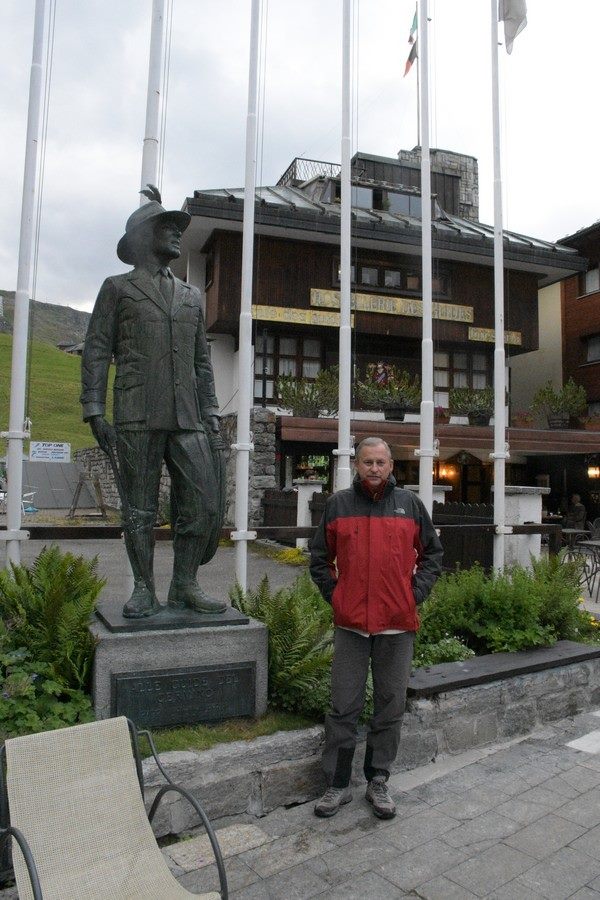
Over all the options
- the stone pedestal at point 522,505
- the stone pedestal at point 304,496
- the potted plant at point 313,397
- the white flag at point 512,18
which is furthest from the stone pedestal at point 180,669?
the potted plant at point 313,397

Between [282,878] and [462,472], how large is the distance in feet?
72.3

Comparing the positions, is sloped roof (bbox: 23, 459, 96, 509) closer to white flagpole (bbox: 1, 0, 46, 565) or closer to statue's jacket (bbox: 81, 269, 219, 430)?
white flagpole (bbox: 1, 0, 46, 565)

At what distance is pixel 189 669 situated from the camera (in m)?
4.38

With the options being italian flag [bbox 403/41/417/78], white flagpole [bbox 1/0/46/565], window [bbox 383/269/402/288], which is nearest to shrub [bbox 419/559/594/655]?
white flagpole [bbox 1/0/46/565]

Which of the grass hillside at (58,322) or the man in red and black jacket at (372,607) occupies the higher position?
the grass hillside at (58,322)

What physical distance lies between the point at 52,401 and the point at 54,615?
174 feet

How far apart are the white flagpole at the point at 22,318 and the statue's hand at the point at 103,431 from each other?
5.92 ft

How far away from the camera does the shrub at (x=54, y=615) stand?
423 centimetres

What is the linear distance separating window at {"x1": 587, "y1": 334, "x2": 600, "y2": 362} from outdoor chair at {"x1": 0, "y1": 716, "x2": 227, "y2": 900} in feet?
89.4

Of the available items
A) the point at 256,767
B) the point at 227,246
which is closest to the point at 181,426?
the point at 256,767

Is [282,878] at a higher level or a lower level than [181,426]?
lower

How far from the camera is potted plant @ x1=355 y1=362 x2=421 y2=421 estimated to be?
20.2 metres

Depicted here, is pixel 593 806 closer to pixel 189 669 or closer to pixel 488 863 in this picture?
pixel 488 863

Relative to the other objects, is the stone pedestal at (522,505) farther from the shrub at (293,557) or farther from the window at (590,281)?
the window at (590,281)
